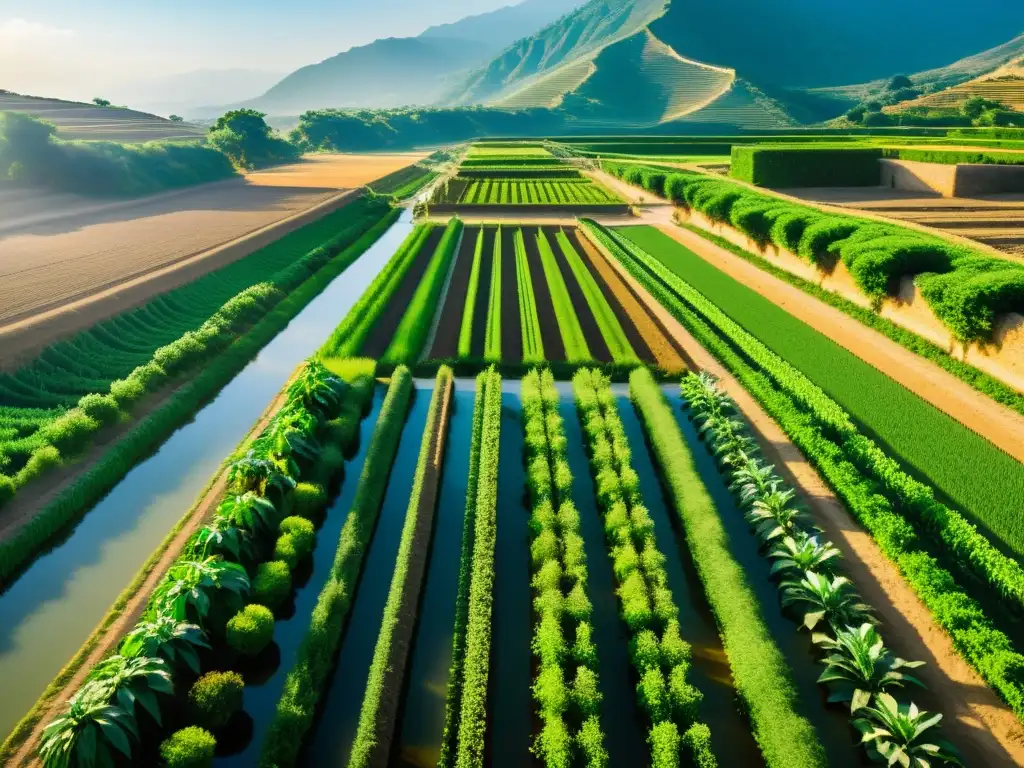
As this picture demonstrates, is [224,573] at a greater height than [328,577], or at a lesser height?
greater

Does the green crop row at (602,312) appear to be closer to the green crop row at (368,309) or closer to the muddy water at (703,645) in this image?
the muddy water at (703,645)

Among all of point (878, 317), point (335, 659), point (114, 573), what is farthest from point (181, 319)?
point (878, 317)

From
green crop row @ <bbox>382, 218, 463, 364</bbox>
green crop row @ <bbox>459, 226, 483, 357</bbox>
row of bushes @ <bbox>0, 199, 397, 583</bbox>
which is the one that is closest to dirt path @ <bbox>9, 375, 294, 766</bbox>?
row of bushes @ <bbox>0, 199, 397, 583</bbox>

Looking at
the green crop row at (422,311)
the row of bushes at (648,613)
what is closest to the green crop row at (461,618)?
the row of bushes at (648,613)

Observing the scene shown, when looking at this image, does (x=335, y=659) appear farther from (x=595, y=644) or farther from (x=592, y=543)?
(x=592, y=543)

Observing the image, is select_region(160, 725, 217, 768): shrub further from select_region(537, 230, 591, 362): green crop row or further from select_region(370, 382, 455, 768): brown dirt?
select_region(537, 230, 591, 362): green crop row

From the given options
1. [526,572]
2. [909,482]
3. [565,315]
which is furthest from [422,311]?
[909,482]

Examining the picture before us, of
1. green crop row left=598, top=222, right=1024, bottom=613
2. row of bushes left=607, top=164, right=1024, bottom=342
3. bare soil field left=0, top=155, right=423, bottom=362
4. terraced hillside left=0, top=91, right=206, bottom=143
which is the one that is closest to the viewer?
green crop row left=598, top=222, right=1024, bottom=613

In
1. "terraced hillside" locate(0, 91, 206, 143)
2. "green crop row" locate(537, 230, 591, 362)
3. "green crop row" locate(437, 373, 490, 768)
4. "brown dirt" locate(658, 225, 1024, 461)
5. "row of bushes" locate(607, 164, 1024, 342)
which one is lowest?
"green crop row" locate(437, 373, 490, 768)
